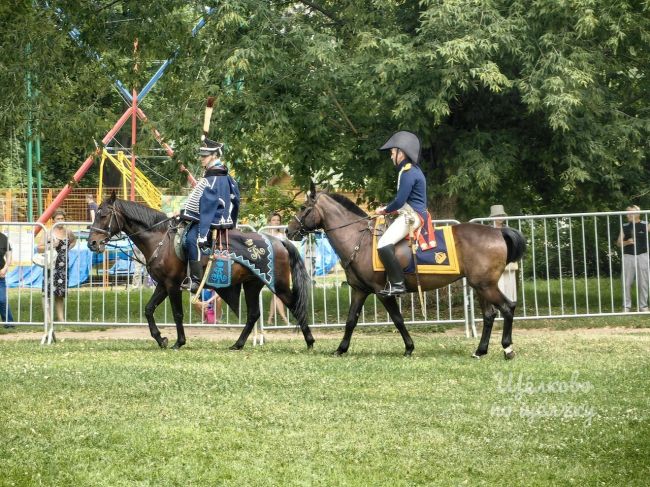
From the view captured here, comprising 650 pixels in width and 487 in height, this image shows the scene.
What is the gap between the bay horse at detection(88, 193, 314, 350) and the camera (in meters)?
15.7

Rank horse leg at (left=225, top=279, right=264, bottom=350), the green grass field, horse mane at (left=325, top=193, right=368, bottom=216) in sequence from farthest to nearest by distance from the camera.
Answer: horse leg at (left=225, top=279, right=264, bottom=350) → horse mane at (left=325, top=193, right=368, bottom=216) → the green grass field

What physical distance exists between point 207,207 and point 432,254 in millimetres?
2878

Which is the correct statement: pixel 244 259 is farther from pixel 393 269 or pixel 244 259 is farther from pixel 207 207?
pixel 393 269

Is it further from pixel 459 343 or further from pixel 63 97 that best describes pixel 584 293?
pixel 63 97

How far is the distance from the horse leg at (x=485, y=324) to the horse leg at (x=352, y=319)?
144 cm

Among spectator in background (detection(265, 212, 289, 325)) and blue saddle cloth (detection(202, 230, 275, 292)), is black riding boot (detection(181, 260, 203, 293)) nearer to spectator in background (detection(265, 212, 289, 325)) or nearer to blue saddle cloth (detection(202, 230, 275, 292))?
blue saddle cloth (detection(202, 230, 275, 292))

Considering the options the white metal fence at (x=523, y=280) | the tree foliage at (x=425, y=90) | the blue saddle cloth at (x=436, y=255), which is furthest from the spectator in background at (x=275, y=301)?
the blue saddle cloth at (x=436, y=255)

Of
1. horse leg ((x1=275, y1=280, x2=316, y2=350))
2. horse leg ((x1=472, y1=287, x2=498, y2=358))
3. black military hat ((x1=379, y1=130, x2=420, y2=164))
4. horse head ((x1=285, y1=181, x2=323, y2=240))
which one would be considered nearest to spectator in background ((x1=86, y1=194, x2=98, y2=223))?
horse leg ((x1=275, y1=280, x2=316, y2=350))

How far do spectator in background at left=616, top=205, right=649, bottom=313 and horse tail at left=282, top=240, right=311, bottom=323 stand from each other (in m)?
5.30

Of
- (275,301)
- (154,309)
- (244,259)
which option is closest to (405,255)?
(244,259)

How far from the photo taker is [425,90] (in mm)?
19594

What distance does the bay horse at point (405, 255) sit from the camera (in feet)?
47.6

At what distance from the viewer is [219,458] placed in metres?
8.49

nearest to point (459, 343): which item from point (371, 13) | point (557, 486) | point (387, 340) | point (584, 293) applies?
point (387, 340)
